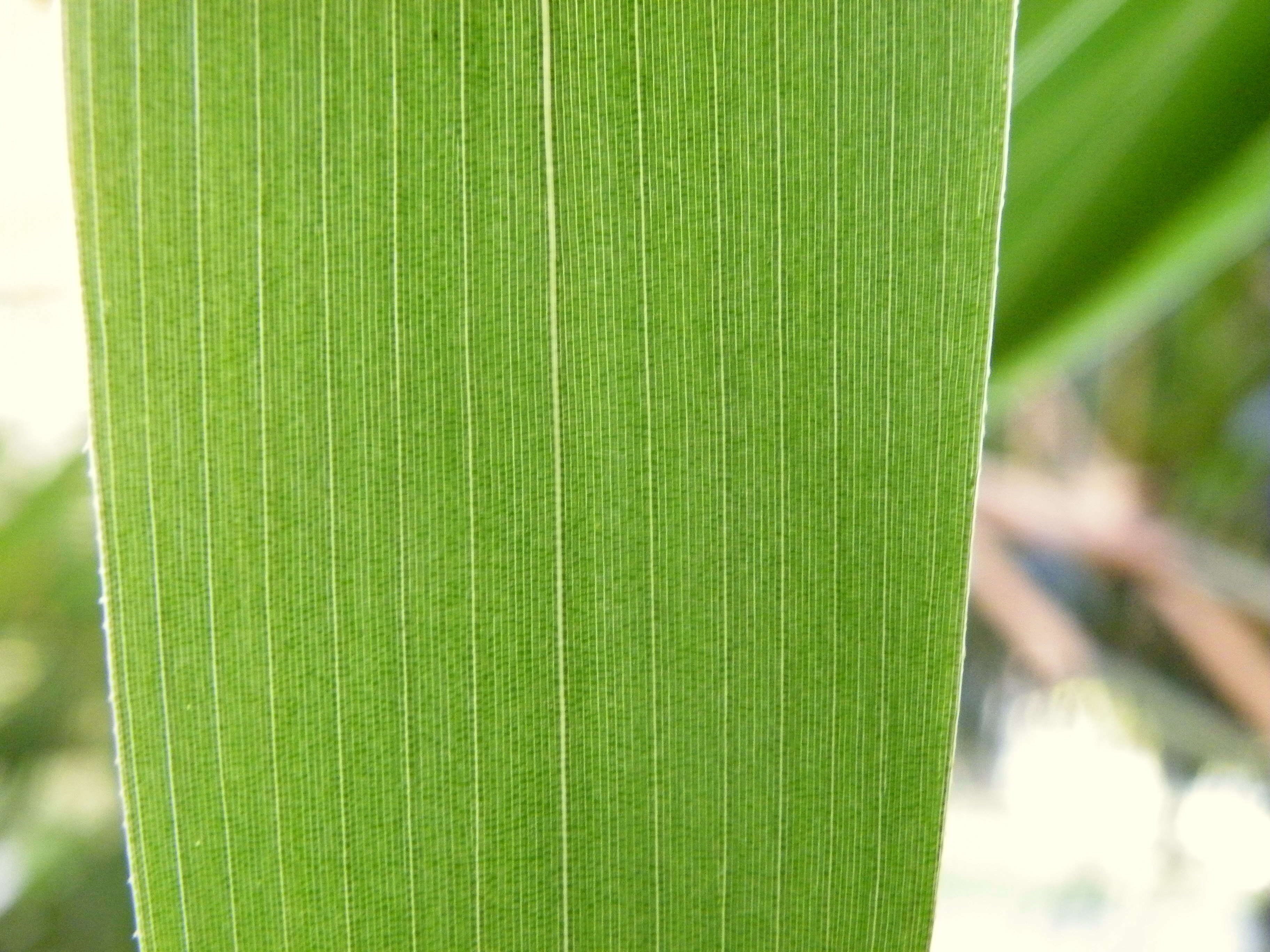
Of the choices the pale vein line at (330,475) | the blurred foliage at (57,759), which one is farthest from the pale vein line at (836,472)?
the blurred foliage at (57,759)

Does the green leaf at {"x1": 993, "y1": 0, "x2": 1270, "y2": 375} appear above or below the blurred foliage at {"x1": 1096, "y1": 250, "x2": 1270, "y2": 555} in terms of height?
below

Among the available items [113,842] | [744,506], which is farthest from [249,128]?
[113,842]

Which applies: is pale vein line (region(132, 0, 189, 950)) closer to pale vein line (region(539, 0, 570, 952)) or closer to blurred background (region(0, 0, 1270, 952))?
pale vein line (region(539, 0, 570, 952))

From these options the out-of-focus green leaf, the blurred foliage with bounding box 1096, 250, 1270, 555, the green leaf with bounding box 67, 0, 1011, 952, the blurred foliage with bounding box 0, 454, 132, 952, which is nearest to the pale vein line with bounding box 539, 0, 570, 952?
the green leaf with bounding box 67, 0, 1011, 952

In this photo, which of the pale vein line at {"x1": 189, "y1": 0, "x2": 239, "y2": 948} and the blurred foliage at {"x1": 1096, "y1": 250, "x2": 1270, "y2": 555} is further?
the blurred foliage at {"x1": 1096, "y1": 250, "x2": 1270, "y2": 555}

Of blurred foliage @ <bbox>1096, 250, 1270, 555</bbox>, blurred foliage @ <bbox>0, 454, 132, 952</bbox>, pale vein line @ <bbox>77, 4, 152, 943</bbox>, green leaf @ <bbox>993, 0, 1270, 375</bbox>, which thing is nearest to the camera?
pale vein line @ <bbox>77, 4, 152, 943</bbox>

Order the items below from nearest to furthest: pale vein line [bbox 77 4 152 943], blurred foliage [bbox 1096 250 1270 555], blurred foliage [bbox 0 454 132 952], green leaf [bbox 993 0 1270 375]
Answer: pale vein line [bbox 77 4 152 943] → green leaf [bbox 993 0 1270 375] → blurred foliage [bbox 0 454 132 952] → blurred foliage [bbox 1096 250 1270 555]
